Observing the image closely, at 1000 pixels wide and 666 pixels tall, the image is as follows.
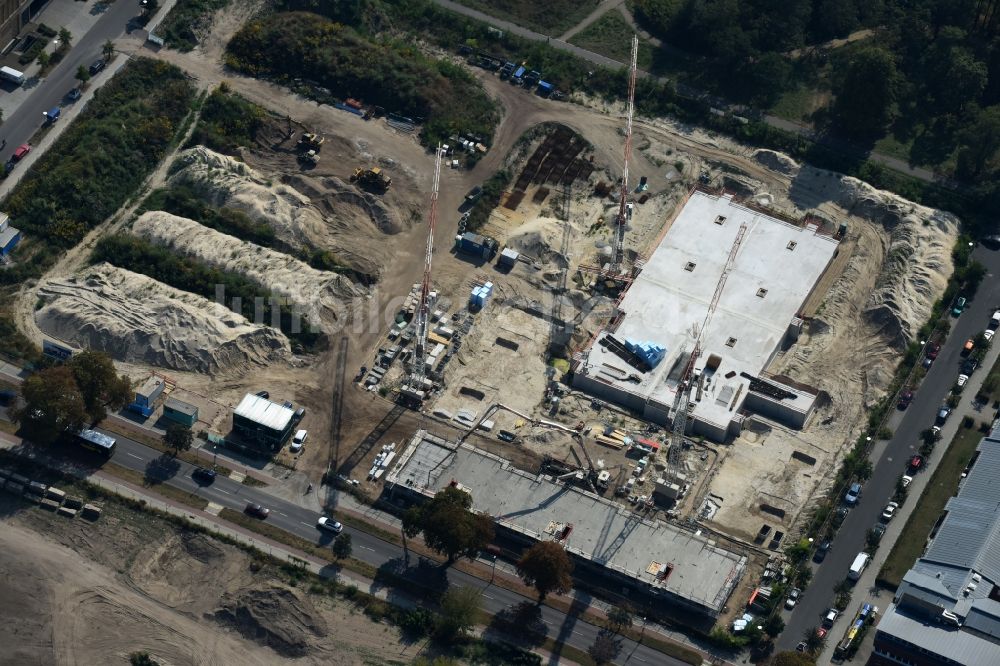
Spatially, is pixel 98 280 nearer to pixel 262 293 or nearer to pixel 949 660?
pixel 262 293

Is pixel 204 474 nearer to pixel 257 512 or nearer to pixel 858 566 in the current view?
pixel 257 512

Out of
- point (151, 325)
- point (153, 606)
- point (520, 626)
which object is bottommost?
point (153, 606)

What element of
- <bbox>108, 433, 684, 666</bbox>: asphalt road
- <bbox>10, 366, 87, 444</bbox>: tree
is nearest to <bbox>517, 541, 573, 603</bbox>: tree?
<bbox>108, 433, 684, 666</bbox>: asphalt road

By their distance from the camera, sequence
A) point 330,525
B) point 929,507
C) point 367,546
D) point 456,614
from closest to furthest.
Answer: point 456,614 → point 367,546 → point 330,525 → point 929,507

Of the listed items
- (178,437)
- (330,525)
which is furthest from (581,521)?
(178,437)

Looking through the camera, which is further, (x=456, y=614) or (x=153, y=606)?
(x=153, y=606)

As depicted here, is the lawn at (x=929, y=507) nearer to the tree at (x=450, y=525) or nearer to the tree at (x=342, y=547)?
the tree at (x=450, y=525)

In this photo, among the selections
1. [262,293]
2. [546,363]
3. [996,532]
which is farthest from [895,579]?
[262,293]

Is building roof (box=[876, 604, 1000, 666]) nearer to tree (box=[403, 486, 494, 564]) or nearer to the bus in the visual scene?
tree (box=[403, 486, 494, 564])
